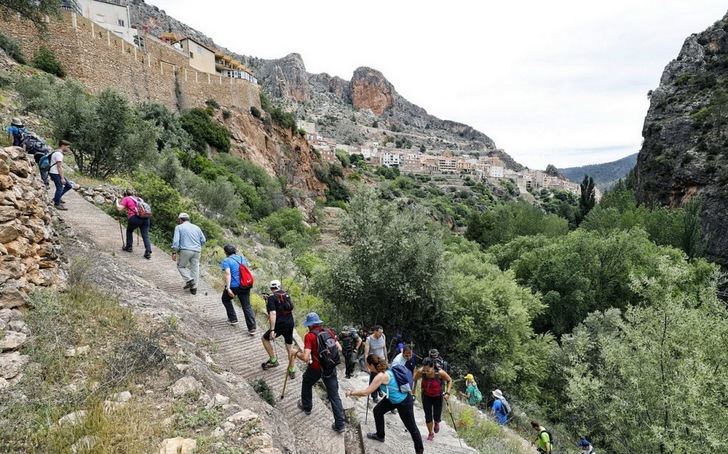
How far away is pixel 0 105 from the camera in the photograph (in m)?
14.9

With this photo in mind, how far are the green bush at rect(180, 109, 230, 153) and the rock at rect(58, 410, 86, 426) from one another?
33.4 metres

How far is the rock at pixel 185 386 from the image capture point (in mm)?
3953

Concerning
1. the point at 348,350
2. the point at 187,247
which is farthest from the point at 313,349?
the point at 348,350

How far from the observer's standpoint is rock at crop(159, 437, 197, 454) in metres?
3.22

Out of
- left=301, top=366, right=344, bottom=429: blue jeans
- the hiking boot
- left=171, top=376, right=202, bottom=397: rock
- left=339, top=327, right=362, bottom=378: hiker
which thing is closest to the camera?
left=171, top=376, right=202, bottom=397: rock

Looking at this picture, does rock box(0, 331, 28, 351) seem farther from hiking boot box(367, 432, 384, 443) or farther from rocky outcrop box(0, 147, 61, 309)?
hiking boot box(367, 432, 384, 443)

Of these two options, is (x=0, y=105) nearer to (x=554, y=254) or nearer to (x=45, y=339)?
(x=45, y=339)

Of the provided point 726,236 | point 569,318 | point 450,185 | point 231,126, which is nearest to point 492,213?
point 726,236

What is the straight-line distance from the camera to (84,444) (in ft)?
9.93

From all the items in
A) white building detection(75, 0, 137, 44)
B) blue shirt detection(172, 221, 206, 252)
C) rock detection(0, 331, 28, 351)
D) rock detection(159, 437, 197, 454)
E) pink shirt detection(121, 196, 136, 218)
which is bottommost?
rock detection(159, 437, 197, 454)

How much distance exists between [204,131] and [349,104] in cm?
15969

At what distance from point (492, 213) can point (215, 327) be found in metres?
43.8

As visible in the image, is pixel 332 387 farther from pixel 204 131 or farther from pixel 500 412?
pixel 204 131

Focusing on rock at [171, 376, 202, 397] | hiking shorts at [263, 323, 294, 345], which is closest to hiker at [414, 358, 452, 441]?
hiking shorts at [263, 323, 294, 345]
